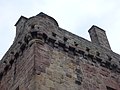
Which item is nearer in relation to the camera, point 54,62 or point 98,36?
point 54,62

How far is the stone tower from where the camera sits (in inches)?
359

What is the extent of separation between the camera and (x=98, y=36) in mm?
12711

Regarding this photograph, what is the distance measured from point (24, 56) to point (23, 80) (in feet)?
3.39

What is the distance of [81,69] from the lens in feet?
33.4

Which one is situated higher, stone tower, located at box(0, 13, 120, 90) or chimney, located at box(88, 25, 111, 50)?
chimney, located at box(88, 25, 111, 50)

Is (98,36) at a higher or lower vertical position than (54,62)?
higher

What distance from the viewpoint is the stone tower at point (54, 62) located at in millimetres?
9113

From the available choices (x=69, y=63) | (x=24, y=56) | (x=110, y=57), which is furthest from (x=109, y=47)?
(x=24, y=56)

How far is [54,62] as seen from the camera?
9664 mm

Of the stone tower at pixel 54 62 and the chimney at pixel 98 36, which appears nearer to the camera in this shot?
the stone tower at pixel 54 62

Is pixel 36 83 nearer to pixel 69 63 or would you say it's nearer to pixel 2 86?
pixel 69 63

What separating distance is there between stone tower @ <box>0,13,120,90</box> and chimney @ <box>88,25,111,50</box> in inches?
20.5

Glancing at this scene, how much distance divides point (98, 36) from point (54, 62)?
11.7 feet

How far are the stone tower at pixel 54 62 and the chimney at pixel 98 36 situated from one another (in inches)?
20.5
